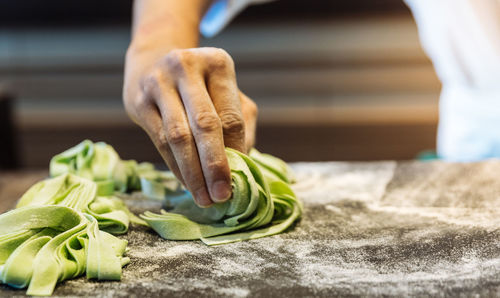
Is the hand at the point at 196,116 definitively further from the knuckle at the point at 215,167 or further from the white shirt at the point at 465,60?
the white shirt at the point at 465,60

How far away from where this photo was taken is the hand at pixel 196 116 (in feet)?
4.01

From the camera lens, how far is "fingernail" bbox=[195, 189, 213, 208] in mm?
1256

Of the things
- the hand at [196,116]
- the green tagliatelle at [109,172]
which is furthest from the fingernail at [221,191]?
the green tagliatelle at [109,172]

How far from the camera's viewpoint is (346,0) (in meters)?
3.98

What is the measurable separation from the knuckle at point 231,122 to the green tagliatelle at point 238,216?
0.05 metres

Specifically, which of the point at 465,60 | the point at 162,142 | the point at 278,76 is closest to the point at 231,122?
the point at 162,142

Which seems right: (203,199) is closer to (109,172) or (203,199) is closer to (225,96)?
(225,96)

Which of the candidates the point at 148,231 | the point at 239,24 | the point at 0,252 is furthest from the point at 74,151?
the point at 239,24

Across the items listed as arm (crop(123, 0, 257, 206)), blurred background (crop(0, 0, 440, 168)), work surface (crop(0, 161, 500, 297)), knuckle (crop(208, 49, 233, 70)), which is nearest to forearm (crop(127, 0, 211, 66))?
arm (crop(123, 0, 257, 206))

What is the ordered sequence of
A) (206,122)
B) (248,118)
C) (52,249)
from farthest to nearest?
(248,118) < (206,122) < (52,249)

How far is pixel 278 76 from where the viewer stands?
4.21 metres

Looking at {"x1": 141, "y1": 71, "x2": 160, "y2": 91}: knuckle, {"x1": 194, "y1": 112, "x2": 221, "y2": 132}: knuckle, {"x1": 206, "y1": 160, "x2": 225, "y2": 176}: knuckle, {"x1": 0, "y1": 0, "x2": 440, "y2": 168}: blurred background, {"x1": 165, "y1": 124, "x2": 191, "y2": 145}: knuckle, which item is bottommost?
{"x1": 0, "y1": 0, "x2": 440, "y2": 168}: blurred background

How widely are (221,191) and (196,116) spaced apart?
0.17 meters

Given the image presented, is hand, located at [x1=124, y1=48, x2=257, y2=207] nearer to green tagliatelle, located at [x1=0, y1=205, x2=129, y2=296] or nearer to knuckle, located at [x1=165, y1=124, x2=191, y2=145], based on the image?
knuckle, located at [x1=165, y1=124, x2=191, y2=145]
